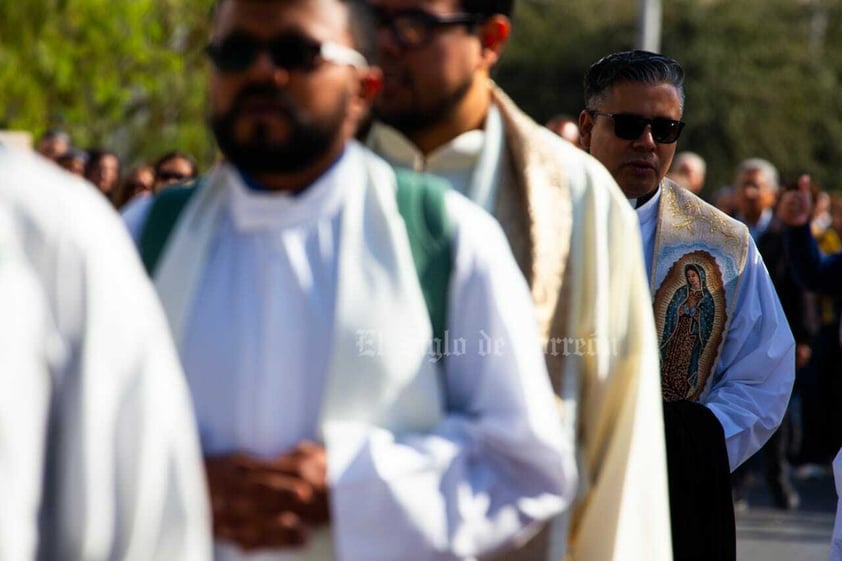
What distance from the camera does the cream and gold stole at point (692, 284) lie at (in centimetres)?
569

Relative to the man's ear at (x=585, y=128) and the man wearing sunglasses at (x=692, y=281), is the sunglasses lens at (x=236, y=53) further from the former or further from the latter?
the man's ear at (x=585, y=128)

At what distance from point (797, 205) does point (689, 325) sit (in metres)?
1.43

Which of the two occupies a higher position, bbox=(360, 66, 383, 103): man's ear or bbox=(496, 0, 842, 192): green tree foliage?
bbox=(360, 66, 383, 103): man's ear

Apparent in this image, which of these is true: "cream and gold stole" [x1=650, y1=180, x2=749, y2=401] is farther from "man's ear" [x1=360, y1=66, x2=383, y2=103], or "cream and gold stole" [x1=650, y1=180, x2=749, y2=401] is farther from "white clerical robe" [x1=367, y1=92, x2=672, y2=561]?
"man's ear" [x1=360, y1=66, x2=383, y2=103]

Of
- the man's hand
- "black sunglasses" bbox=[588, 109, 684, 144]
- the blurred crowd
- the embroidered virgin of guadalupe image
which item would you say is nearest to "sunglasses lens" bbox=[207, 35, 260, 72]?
"black sunglasses" bbox=[588, 109, 684, 144]

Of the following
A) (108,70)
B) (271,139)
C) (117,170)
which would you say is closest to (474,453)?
(271,139)

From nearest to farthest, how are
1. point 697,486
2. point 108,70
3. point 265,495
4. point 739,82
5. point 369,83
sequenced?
point 265,495 < point 369,83 < point 697,486 < point 108,70 < point 739,82

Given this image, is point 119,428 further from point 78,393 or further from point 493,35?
point 493,35

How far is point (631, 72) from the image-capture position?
577 centimetres

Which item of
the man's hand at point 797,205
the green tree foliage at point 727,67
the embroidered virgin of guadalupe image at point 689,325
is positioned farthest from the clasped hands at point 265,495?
the green tree foliage at point 727,67

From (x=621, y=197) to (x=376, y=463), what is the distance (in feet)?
3.68

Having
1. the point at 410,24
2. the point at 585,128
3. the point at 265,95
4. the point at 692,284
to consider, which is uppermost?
the point at 410,24

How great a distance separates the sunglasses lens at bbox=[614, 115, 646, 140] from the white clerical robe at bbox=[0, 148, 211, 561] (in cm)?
307

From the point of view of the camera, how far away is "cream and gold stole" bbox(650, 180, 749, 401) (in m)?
5.69
